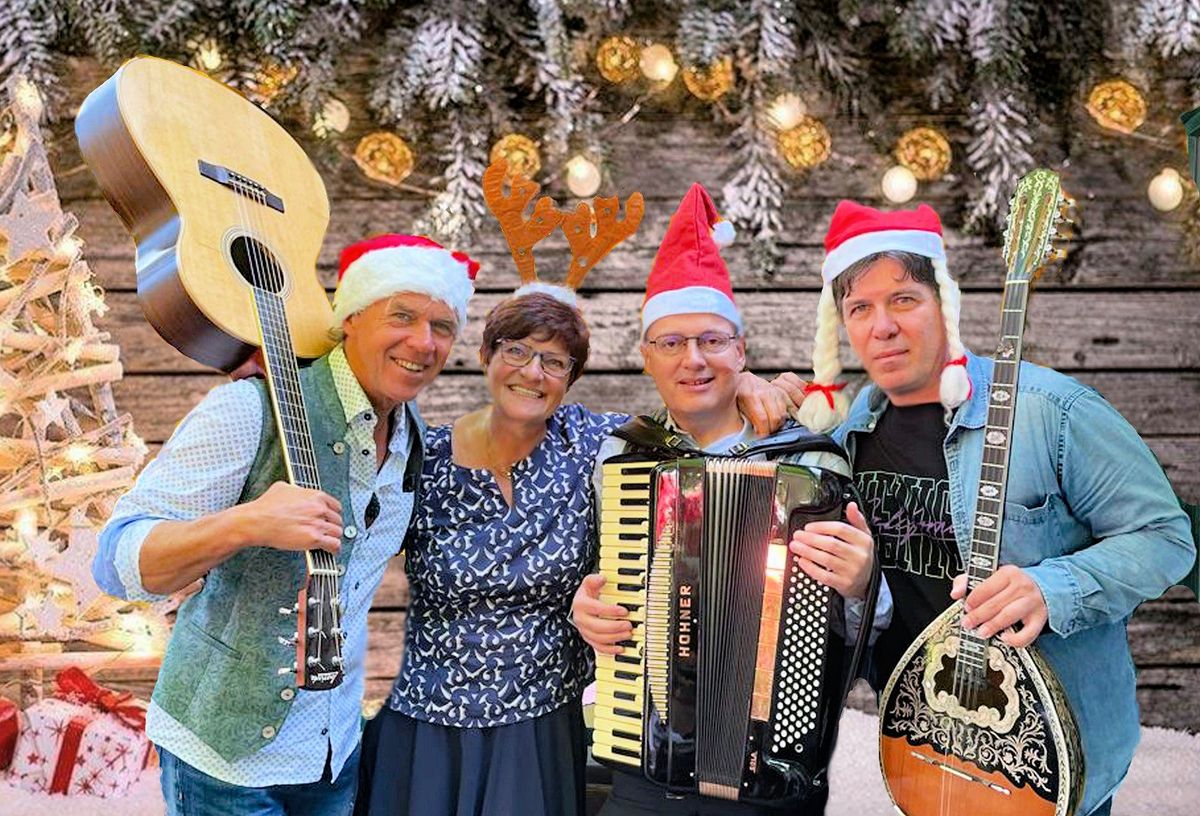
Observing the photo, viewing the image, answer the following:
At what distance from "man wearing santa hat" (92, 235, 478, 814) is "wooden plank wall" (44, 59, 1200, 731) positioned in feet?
4.54

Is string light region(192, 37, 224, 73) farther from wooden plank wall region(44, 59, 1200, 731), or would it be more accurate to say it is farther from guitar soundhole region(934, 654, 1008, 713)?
guitar soundhole region(934, 654, 1008, 713)

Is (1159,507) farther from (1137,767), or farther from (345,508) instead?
(1137,767)

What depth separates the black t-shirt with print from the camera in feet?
5.67

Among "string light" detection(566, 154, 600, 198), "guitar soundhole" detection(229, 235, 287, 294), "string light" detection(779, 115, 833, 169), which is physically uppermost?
"string light" detection(779, 115, 833, 169)

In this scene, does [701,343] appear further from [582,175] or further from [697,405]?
[582,175]

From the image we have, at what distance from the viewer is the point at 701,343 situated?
1885 mm

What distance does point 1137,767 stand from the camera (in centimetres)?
302

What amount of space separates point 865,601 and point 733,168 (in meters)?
1.88

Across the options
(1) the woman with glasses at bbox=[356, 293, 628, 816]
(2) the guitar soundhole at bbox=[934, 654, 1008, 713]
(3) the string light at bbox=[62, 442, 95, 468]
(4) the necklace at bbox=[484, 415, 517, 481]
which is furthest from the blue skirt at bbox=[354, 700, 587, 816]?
(3) the string light at bbox=[62, 442, 95, 468]

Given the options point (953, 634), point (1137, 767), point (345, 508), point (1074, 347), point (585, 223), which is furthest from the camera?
point (1074, 347)

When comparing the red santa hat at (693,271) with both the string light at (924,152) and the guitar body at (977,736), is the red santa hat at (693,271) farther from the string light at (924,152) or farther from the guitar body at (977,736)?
the string light at (924,152)

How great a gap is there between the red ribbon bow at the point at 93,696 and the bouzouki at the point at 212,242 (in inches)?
58.3

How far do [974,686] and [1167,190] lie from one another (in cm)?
218

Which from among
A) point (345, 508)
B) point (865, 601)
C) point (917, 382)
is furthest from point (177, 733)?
point (917, 382)
